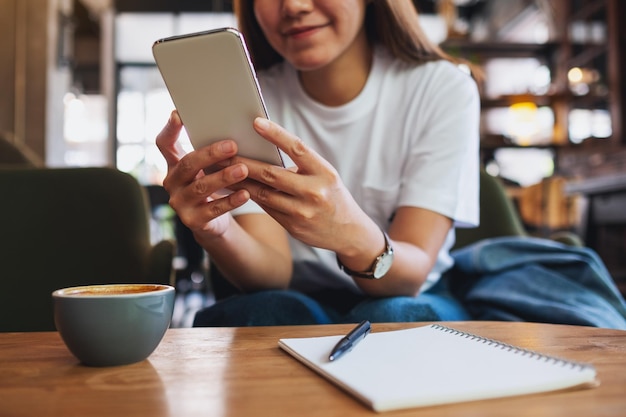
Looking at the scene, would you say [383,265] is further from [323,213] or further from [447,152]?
[447,152]

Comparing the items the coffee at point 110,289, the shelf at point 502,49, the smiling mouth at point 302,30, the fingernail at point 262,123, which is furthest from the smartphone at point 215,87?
the shelf at point 502,49

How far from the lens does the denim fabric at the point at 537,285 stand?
96cm

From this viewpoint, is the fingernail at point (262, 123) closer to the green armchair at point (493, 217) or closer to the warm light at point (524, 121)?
the green armchair at point (493, 217)

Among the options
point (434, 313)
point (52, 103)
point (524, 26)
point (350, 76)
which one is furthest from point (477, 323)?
point (524, 26)

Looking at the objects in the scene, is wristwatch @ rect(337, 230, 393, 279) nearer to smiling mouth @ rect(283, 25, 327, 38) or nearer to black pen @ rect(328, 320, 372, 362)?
black pen @ rect(328, 320, 372, 362)

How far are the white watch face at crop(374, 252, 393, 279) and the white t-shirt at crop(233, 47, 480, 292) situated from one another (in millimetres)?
186

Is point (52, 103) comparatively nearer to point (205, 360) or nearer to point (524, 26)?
point (205, 360)

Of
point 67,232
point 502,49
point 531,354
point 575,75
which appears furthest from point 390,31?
point 502,49

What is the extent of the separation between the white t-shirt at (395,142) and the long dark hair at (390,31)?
0.03m

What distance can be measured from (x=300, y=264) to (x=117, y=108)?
7.86 meters

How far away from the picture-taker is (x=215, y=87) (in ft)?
2.23

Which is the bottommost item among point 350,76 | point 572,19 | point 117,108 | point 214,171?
point 117,108

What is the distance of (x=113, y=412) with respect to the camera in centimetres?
40

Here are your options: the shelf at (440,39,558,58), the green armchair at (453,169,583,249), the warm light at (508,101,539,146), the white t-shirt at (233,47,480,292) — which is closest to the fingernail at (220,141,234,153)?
the white t-shirt at (233,47,480,292)
